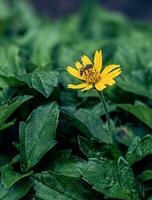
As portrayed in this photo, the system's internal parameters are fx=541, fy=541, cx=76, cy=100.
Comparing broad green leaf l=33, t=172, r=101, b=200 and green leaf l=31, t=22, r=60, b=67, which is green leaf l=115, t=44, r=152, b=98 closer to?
green leaf l=31, t=22, r=60, b=67

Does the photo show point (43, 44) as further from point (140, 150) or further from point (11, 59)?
point (140, 150)

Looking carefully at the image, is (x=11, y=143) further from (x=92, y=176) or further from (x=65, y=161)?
(x=92, y=176)

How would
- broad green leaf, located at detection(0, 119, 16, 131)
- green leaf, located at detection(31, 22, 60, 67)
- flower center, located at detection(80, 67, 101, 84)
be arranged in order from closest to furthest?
1. flower center, located at detection(80, 67, 101, 84)
2. broad green leaf, located at detection(0, 119, 16, 131)
3. green leaf, located at detection(31, 22, 60, 67)

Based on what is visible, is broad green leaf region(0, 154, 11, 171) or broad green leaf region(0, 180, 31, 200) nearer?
broad green leaf region(0, 180, 31, 200)

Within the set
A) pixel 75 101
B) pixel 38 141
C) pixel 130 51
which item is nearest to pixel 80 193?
pixel 38 141

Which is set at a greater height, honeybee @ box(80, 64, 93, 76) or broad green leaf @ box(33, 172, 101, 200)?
honeybee @ box(80, 64, 93, 76)

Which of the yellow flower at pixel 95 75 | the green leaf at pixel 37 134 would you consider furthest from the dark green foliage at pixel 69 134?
the yellow flower at pixel 95 75

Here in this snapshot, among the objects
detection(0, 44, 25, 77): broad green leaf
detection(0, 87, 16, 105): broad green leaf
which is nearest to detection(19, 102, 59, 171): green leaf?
detection(0, 87, 16, 105): broad green leaf
